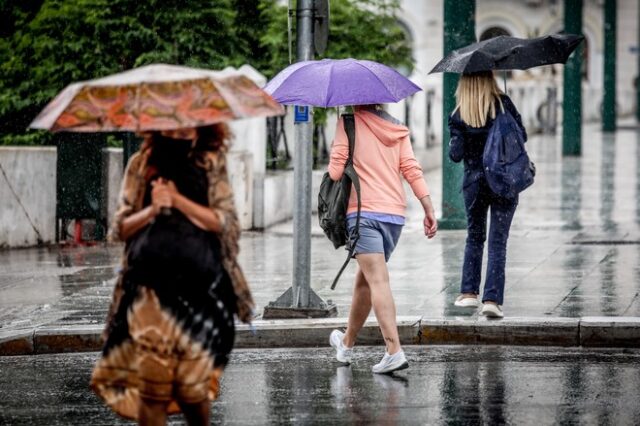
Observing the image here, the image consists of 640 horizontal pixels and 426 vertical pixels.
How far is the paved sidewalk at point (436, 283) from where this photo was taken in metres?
9.67

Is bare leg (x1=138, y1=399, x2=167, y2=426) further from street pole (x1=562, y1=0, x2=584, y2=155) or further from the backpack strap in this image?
street pole (x1=562, y1=0, x2=584, y2=155)

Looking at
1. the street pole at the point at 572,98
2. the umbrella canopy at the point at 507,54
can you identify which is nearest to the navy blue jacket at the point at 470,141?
the umbrella canopy at the point at 507,54

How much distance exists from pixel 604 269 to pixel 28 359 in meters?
5.27

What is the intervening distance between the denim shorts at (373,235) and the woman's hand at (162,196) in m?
2.82

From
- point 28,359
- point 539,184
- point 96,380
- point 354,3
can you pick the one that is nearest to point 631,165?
point 539,184

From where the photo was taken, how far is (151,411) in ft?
18.6

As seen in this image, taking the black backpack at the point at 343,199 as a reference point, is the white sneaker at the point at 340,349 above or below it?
below

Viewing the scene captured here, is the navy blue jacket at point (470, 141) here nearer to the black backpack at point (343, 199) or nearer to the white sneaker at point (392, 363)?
the black backpack at point (343, 199)

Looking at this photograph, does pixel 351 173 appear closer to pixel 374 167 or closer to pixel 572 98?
pixel 374 167

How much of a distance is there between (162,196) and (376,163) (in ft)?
9.84

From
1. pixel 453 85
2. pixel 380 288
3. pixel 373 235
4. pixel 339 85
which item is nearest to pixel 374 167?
pixel 373 235

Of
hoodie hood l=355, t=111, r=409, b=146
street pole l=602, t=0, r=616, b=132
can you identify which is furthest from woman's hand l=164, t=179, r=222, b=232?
street pole l=602, t=0, r=616, b=132

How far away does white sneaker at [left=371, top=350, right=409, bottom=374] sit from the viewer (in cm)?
848

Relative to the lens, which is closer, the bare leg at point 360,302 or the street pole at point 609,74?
the bare leg at point 360,302
